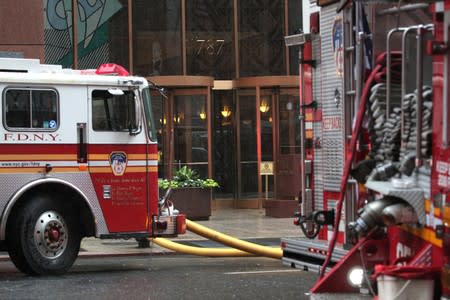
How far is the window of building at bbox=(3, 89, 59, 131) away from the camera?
10.7 meters

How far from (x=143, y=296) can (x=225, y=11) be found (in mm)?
13180

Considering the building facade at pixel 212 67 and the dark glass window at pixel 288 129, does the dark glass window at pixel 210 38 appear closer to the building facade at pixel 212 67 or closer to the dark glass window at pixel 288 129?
the building facade at pixel 212 67

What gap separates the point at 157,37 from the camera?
68.9 feet

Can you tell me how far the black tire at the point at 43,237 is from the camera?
1061 centimetres

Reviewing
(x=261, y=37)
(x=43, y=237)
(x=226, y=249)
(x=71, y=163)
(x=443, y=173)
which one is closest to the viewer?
(x=443, y=173)

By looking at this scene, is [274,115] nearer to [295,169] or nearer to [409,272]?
[295,169]

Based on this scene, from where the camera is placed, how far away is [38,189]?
1086cm

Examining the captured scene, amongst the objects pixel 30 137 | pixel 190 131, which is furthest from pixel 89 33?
pixel 30 137

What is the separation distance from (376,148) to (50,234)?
19.5 ft

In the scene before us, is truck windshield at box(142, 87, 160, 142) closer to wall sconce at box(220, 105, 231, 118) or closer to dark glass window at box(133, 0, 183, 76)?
dark glass window at box(133, 0, 183, 76)

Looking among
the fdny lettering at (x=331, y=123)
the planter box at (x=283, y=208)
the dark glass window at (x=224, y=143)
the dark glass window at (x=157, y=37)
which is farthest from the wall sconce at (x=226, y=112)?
the fdny lettering at (x=331, y=123)

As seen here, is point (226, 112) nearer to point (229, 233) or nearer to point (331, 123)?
point (229, 233)

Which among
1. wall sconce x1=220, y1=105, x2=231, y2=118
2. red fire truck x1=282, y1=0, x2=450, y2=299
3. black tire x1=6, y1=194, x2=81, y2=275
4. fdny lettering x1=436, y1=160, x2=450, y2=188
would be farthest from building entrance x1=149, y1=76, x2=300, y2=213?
fdny lettering x1=436, y1=160, x2=450, y2=188

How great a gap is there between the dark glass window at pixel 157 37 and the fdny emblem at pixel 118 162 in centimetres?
982
